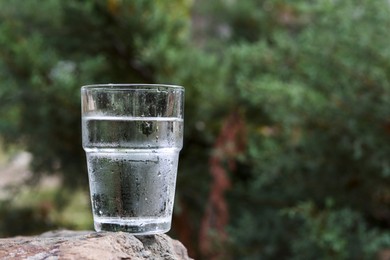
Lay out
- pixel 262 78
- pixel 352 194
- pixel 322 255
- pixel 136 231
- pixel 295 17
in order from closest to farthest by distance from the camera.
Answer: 1. pixel 136 231
2. pixel 322 255
3. pixel 352 194
4. pixel 262 78
5. pixel 295 17

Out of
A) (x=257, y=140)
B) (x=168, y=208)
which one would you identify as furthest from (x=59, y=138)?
(x=168, y=208)

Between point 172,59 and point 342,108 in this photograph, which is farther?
point 172,59

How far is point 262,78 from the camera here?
164 inches

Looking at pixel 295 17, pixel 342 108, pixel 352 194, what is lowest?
pixel 352 194

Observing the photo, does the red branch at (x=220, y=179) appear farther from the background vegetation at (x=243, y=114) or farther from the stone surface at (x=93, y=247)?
the stone surface at (x=93, y=247)

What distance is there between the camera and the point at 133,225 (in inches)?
66.6

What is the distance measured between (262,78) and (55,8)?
131cm

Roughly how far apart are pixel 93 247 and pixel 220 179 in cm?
267

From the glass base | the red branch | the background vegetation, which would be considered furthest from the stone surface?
the red branch

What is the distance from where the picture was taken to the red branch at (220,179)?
13.2 ft

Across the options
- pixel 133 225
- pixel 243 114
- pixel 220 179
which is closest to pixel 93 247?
pixel 133 225

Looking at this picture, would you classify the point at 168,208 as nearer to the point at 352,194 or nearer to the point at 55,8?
the point at 352,194

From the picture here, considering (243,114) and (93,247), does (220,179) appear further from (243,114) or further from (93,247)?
(93,247)

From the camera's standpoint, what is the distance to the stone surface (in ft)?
4.96
